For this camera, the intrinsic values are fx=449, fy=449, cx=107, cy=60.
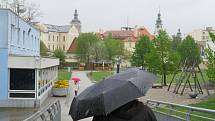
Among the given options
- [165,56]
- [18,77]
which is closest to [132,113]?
[18,77]

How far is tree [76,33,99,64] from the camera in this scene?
4874 inches

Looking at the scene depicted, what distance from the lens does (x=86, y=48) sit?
125 metres

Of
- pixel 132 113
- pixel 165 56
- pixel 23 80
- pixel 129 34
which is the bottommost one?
pixel 23 80

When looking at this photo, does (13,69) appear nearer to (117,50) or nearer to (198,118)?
(198,118)

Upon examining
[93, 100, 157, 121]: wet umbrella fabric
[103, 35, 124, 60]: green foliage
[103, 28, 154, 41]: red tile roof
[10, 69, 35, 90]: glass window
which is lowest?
[10, 69, 35, 90]: glass window

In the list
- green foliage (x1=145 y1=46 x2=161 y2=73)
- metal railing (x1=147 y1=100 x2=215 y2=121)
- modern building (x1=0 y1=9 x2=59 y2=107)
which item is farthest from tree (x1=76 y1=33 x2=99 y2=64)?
metal railing (x1=147 y1=100 x2=215 y2=121)

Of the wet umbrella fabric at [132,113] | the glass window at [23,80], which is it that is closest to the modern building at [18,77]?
the glass window at [23,80]

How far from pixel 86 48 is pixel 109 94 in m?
120

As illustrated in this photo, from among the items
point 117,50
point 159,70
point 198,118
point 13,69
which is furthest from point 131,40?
point 198,118

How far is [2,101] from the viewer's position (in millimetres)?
29000

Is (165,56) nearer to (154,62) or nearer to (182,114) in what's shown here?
(154,62)

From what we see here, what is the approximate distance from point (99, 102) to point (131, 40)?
15328cm

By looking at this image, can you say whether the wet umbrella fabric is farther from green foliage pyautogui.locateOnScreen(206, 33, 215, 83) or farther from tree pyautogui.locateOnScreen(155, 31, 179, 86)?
tree pyautogui.locateOnScreen(155, 31, 179, 86)

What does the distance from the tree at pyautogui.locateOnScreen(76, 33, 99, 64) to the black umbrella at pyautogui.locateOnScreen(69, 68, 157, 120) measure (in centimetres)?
11673
